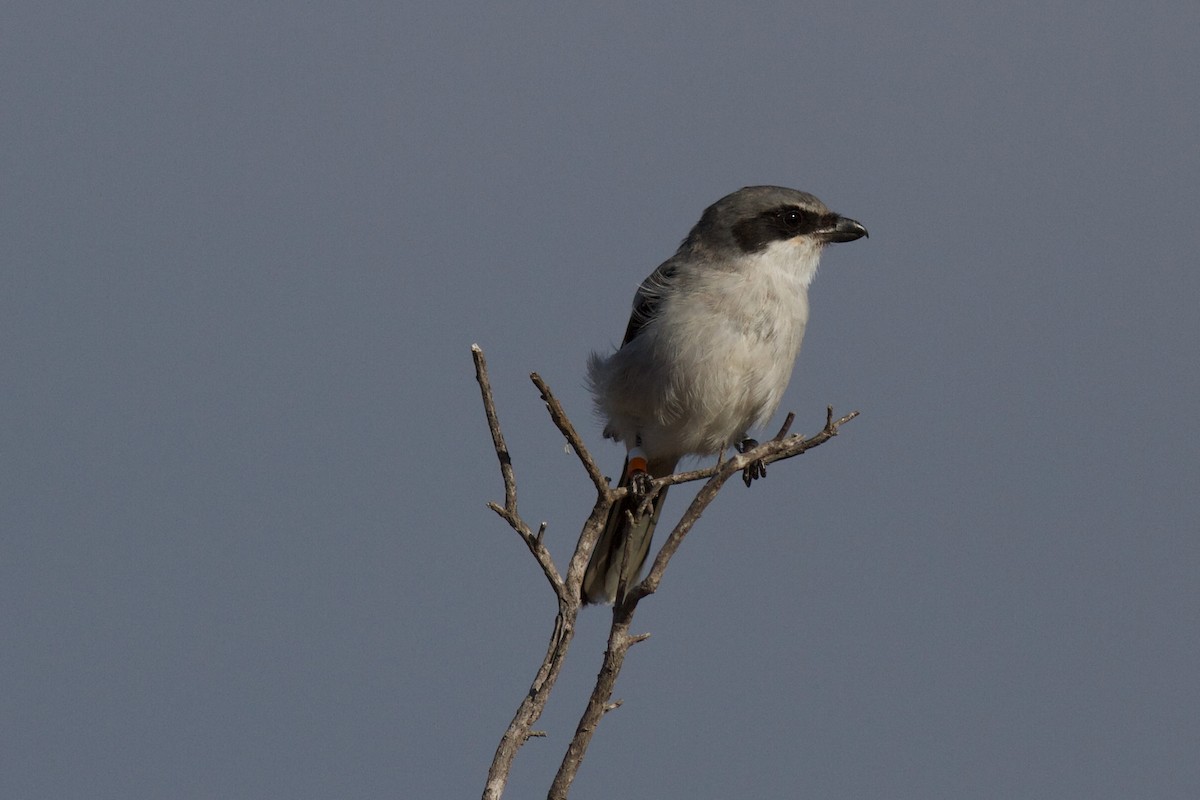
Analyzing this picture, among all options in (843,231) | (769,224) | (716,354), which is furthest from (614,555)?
(843,231)

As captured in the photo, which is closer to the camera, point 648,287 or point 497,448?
point 497,448

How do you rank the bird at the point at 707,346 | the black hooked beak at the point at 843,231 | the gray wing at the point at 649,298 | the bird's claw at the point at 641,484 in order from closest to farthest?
the bird's claw at the point at 641,484 < the bird at the point at 707,346 < the gray wing at the point at 649,298 < the black hooked beak at the point at 843,231

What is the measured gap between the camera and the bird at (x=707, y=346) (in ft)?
22.9

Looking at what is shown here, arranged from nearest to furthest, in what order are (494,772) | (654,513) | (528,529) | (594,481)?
(494,772), (528,529), (594,481), (654,513)

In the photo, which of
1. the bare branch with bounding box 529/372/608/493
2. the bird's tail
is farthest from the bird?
the bare branch with bounding box 529/372/608/493

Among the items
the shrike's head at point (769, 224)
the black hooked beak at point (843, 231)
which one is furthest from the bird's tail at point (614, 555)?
the black hooked beak at point (843, 231)

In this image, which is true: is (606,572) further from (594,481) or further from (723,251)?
(723,251)

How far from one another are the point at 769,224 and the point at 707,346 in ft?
3.44

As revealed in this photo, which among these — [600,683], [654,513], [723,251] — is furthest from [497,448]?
[723,251]

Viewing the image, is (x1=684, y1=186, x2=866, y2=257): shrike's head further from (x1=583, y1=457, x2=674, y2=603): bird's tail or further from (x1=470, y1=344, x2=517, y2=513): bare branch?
(x1=470, y1=344, x2=517, y2=513): bare branch

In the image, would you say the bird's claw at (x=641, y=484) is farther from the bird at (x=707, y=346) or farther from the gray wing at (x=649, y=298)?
the gray wing at (x=649, y=298)

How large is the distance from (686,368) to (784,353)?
61 centimetres

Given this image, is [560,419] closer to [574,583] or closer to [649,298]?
[574,583]

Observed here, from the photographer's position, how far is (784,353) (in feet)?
23.5
